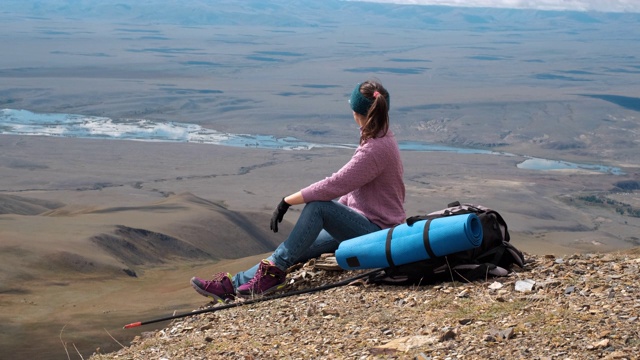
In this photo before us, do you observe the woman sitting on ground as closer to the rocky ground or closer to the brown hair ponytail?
the brown hair ponytail

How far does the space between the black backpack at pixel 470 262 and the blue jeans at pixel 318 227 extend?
51 cm

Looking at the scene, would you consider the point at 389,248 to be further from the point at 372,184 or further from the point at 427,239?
the point at 372,184

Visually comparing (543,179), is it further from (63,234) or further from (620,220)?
(63,234)

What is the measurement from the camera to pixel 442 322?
5.69 m

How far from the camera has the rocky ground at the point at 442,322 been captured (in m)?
5.09

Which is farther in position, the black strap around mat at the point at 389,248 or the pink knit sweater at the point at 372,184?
the pink knit sweater at the point at 372,184

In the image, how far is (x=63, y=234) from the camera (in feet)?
112

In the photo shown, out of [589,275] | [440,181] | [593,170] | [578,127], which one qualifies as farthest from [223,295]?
[578,127]

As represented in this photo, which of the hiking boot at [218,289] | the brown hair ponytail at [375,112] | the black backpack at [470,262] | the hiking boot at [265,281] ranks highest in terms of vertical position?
the brown hair ponytail at [375,112]

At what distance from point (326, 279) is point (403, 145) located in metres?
95.8

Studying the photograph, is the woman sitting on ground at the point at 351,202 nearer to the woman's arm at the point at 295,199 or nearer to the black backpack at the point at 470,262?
the woman's arm at the point at 295,199

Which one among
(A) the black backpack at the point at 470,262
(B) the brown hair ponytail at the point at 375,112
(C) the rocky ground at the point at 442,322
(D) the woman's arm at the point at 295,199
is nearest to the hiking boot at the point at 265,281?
(C) the rocky ground at the point at 442,322

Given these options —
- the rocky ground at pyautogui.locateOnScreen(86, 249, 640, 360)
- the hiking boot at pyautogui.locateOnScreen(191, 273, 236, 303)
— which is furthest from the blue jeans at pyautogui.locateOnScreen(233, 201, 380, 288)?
the hiking boot at pyautogui.locateOnScreen(191, 273, 236, 303)

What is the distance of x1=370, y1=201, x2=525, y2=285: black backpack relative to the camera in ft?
21.5
